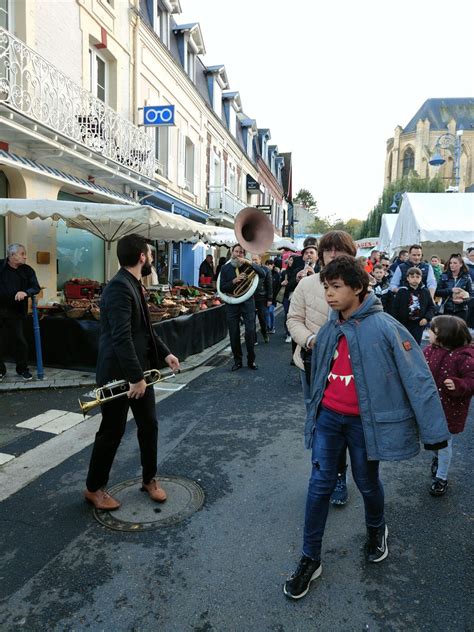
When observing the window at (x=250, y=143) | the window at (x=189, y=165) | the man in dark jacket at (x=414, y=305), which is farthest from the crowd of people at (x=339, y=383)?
the window at (x=250, y=143)

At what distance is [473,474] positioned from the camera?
12.3 ft

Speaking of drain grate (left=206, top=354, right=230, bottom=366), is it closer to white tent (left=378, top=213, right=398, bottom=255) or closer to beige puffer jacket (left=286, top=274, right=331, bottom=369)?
beige puffer jacket (left=286, top=274, right=331, bottom=369)

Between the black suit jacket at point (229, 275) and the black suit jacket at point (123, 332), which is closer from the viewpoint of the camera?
the black suit jacket at point (123, 332)

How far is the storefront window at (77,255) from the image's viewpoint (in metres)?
10.9

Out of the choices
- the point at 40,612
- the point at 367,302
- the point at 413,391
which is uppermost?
the point at 367,302

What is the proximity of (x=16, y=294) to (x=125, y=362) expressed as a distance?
4130 millimetres

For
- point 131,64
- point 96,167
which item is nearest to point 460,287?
point 96,167

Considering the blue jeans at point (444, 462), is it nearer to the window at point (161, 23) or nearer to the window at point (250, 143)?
the window at point (161, 23)

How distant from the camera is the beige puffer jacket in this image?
3295mm

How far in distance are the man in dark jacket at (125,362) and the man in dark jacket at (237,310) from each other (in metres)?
4.14

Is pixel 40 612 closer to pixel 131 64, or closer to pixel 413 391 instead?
pixel 413 391

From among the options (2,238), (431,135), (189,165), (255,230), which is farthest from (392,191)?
(2,238)

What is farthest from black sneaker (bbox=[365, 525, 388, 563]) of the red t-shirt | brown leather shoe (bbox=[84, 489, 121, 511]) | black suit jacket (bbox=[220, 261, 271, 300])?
black suit jacket (bbox=[220, 261, 271, 300])

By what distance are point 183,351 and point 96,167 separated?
17.3 ft
